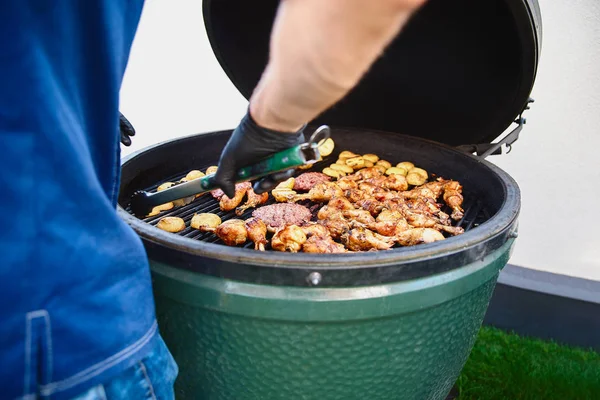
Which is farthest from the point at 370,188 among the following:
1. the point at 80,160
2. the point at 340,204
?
the point at 80,160

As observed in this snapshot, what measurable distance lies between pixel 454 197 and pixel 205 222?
0.88m

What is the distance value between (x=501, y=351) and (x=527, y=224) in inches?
27.8

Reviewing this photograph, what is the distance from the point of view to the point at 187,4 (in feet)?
10.1

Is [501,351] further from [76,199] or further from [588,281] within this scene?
[76,199]

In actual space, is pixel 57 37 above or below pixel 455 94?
above

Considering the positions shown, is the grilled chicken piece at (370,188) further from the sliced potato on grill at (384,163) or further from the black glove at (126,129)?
the black glove at (126,129)

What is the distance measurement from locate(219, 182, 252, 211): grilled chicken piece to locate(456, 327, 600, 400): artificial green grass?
143cm

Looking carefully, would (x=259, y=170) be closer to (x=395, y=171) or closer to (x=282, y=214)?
(x=282, y=214)

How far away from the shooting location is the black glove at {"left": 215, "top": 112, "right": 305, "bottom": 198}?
1.12m

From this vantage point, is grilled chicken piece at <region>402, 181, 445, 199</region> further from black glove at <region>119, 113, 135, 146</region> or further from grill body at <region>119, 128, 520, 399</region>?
black glove at <region>119, 113, 135, 146</region>

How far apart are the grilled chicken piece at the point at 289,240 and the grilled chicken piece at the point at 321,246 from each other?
0.02 meters

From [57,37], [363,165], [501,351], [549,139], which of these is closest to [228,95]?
[363,165]

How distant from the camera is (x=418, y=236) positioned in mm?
1515

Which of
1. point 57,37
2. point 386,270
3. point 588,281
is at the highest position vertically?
point 57,37
